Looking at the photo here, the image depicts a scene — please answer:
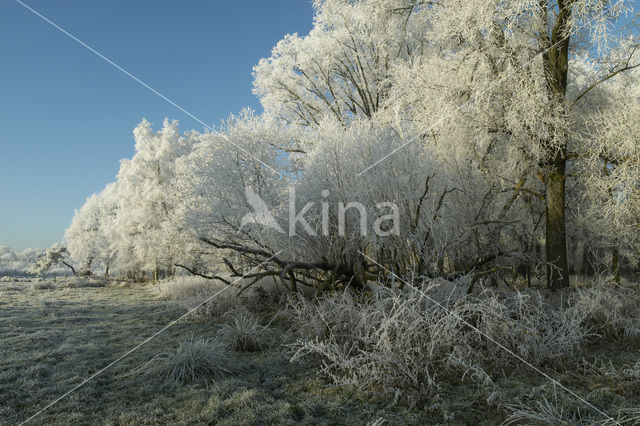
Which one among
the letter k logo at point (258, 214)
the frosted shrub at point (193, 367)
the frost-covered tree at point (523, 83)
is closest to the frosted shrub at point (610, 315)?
the frost-covered tree at point (523, 83)

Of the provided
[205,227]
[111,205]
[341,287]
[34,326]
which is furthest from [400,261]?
[111,205]

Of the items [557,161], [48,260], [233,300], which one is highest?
[557,161]

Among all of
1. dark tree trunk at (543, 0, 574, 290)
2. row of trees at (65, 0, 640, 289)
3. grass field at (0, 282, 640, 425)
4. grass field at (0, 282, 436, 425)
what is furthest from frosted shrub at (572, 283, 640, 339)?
grass field at (0, 282, 436, 425)

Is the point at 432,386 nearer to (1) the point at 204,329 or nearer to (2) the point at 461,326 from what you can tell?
(2) the point at 461,326

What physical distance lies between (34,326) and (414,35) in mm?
15589

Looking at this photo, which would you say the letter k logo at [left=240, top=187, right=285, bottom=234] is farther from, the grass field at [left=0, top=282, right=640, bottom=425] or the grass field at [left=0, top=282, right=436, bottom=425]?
the grass field at [left=0, top=282, right=640, bottom=425]

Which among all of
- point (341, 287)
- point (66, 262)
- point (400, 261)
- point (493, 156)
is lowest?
point (66, 262)

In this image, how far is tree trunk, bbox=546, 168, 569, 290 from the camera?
8289mm

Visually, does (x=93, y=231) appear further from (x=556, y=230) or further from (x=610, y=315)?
(x=610, y=315)

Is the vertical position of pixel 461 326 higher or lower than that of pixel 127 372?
higher

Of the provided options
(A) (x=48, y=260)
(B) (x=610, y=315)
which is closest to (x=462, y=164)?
(B) (x=610, y=315)

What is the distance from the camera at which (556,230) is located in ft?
27.4

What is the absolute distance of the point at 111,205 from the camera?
3328 cm

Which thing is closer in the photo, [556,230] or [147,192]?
[556,230]
